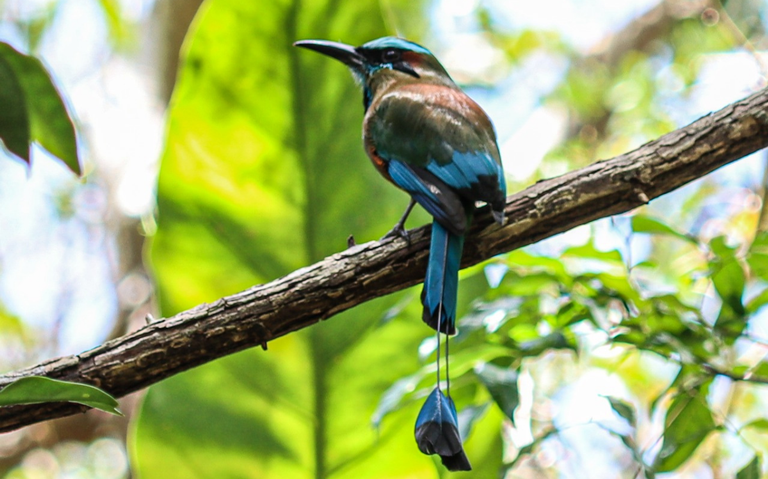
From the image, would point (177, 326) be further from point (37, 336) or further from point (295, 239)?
point (37, 336)

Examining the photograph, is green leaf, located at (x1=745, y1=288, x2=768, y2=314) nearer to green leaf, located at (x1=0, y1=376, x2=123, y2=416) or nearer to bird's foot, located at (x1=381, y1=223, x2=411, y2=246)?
bird's foot, located at (x1=381, y1=223, x2=411, y2=246)

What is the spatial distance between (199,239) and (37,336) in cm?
369

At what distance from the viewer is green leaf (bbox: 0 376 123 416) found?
104 cm

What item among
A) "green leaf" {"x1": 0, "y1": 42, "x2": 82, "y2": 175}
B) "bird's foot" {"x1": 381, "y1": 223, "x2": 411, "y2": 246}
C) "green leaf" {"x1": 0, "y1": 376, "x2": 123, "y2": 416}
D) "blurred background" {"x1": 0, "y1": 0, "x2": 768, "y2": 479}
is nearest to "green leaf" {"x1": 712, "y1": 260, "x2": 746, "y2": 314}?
"blurred background" {"x1": 0, "y1": 0, "x2": 768, "y2": 479}

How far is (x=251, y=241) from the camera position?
5.57 feet

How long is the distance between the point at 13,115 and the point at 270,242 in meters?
0.64

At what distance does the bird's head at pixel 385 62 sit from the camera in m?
1.77

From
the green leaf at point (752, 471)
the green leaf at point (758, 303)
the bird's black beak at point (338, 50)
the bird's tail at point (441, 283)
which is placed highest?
the bird's black beak at point (338, 50)

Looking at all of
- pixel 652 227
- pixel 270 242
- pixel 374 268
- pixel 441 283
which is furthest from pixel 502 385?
pixel 270 242

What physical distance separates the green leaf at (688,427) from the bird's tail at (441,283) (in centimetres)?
47

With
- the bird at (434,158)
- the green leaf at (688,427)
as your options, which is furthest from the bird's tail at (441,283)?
the green leaf at (688,427)

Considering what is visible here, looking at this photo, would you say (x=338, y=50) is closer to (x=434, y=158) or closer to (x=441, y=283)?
(x=434, y=158)

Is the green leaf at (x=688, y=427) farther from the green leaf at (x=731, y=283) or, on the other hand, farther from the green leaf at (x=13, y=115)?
the green leaf at (x=13, y=115)

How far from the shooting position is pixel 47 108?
1330mm
